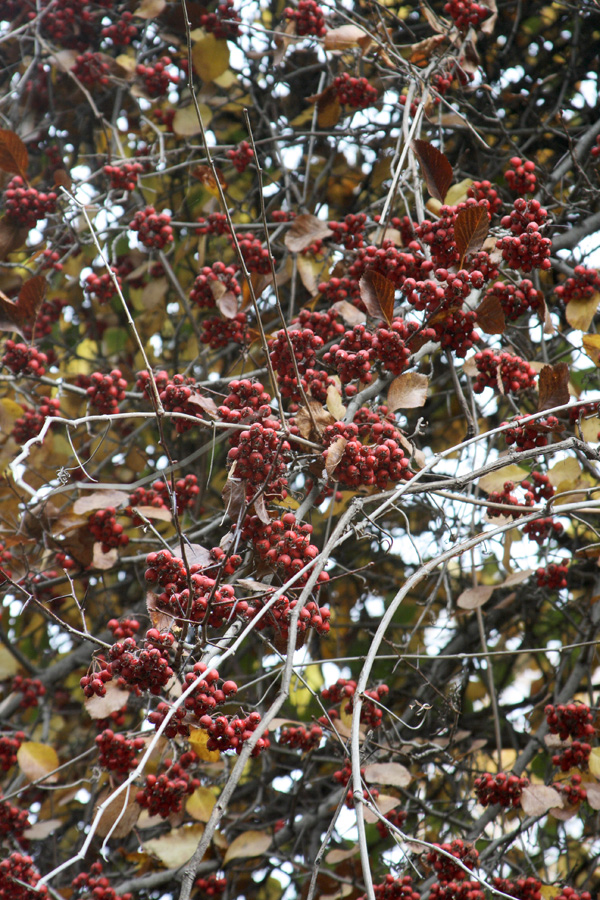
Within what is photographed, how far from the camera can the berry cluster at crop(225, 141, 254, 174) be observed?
2.54 meters

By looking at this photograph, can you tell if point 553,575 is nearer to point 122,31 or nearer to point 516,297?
point 516,297

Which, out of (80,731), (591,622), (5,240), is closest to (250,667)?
(80,731)

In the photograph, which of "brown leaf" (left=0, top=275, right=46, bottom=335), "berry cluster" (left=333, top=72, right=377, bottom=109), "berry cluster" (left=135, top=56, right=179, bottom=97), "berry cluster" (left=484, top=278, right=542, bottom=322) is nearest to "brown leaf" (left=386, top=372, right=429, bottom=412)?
"berry cluster" (left=484, top=278, right=542, bottom=322)

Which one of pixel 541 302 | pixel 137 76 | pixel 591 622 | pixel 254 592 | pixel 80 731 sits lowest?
pixel 80 731

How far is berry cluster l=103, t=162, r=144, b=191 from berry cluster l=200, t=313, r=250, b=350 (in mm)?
616

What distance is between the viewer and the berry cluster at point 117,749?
1.82 metres

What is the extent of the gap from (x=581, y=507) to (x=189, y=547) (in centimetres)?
77

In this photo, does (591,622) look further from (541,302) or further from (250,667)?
(250,667)

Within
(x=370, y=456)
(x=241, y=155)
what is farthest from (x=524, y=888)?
(x=241, y=155)

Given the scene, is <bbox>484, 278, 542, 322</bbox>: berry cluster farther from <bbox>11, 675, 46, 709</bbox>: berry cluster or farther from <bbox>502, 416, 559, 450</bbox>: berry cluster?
<bbox>11, 675, 46, 709</bbox>: berry cluster

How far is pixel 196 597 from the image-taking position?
1.39 metres

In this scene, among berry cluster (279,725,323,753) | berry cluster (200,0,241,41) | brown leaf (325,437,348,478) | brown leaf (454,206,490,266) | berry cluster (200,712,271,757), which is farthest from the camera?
berry cluster (200,0,241,41)

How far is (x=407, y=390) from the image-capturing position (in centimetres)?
169

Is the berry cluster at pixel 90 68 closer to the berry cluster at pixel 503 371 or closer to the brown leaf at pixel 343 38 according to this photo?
the brown leaf at pixel 343 38
